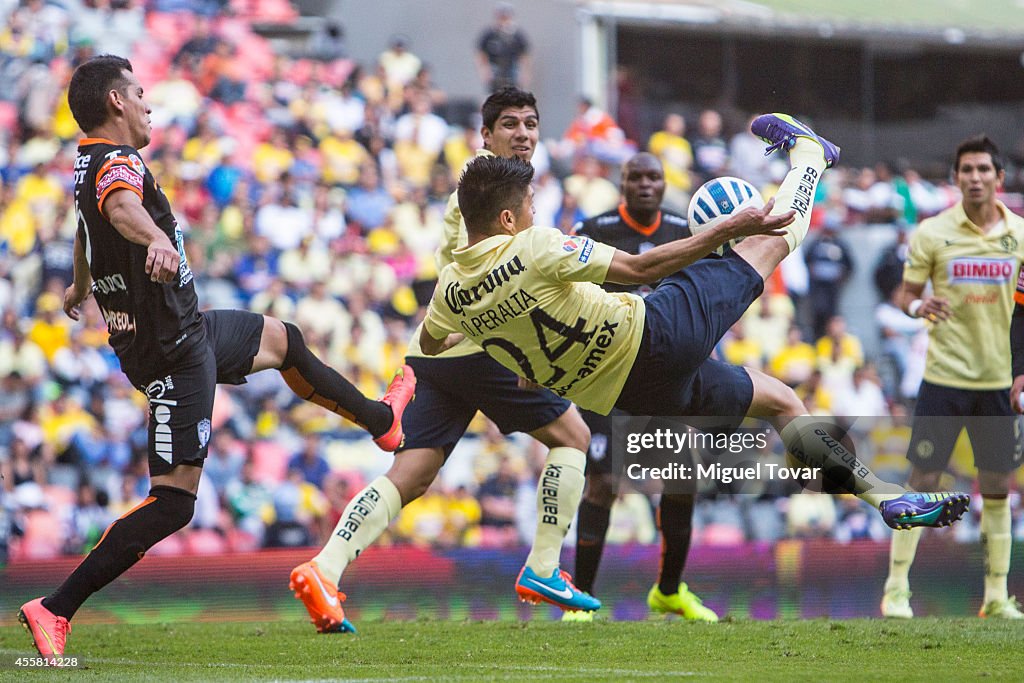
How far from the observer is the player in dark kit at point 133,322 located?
6.16m

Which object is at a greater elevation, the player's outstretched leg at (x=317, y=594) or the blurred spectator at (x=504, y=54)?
the blurred spectator at (x=504, y=54)

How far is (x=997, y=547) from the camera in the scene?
28.0ft

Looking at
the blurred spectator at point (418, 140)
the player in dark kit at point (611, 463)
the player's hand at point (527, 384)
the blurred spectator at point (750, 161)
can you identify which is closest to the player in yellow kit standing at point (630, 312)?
the player's hand at point (527, 384)

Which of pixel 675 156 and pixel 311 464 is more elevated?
pixel 675 156

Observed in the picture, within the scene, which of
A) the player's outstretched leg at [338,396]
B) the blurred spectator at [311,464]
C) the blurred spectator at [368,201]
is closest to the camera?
the player's outstretched leg at [338,396]

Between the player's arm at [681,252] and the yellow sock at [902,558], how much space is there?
3349 millimetres

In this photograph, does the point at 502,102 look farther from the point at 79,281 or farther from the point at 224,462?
the point at 224,462

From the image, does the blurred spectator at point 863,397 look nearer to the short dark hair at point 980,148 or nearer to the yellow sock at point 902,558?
the yellow sock at point 902,558

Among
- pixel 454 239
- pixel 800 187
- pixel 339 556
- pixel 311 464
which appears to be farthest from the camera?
pixel 311 464

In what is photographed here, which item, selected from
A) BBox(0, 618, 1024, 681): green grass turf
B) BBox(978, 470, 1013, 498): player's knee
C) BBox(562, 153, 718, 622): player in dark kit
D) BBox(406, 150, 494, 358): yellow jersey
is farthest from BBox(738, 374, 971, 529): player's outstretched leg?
BBox(978, 470, 1013, 498): player's knee

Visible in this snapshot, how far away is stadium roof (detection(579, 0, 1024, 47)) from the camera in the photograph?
63.3 feet

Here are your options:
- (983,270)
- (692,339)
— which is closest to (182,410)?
(692,339)

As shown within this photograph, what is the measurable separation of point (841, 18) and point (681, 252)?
15969 mm

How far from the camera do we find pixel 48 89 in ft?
51.5
